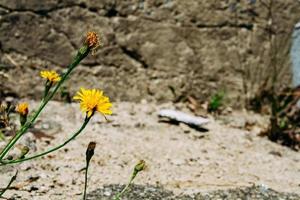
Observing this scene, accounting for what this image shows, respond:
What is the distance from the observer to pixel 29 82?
343cm

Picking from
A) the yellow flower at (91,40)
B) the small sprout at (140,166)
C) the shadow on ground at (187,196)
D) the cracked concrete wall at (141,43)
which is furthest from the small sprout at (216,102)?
the yellow flower at (91,40)

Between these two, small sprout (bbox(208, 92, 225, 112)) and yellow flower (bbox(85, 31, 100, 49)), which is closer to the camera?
yellow flower (bbox(85, 31, 100, 49))

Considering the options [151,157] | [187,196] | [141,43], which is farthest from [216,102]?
[187,196]

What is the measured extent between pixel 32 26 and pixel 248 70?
133 cm

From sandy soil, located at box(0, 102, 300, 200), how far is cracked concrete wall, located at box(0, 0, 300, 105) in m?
0.16

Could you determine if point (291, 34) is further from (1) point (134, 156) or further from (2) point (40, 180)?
(2) point (40, 180)

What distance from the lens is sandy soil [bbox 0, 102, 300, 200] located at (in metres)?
2.60

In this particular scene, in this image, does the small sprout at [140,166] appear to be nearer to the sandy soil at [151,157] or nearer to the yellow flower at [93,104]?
the yellow flower at [93,104]

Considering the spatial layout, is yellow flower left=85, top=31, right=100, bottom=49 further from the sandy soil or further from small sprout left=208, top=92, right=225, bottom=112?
small sprout left=208, top=92, right=225, bottom=112

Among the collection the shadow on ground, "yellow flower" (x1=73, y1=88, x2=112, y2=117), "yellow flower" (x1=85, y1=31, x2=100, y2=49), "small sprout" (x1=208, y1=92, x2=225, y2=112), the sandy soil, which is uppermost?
"yellow flower" (x1=85, y1=31, x2=100, y2=49)

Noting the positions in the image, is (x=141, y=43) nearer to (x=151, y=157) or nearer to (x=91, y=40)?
(x=151, y=157)

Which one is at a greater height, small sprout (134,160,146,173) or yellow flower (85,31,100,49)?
yellow flower (85,31,100,49)

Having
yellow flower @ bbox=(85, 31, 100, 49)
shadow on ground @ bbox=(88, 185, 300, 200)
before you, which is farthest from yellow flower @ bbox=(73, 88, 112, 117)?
shadow on ground @ bbox=(88, 185, 300, 200)

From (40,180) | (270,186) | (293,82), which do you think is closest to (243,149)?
(270,186)
